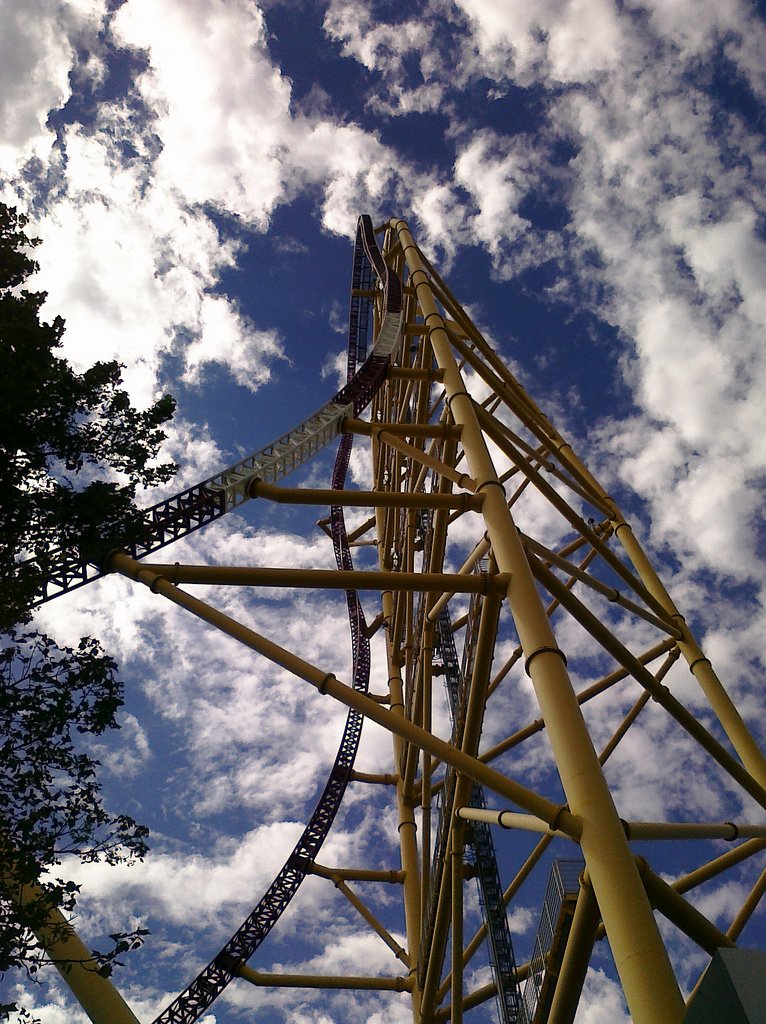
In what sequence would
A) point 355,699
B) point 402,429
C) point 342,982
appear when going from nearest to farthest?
point 355,699, point 402,429, point 342,982

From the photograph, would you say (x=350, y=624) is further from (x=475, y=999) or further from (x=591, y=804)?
(x=591, y=804)

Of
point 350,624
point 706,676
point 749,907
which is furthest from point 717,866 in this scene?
point 350,624

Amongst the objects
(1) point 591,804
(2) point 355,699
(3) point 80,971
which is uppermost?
(2) point 355,699

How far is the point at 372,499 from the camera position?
649cm

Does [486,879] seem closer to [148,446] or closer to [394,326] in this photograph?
[148,446]

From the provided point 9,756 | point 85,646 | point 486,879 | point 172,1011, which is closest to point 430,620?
point 486,879

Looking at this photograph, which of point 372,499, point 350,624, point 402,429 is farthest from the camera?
point 350,624

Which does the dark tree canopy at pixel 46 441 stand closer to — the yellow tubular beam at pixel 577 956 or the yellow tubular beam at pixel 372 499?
the yellow tubular beam at pixel 372 499

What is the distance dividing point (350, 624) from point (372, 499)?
37.7 feet

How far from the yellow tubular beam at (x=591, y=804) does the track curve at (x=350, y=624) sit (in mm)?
3386

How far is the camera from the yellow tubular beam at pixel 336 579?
17.8 feet

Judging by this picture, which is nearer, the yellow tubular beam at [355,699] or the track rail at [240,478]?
the yellow tubular beam at [355,699]

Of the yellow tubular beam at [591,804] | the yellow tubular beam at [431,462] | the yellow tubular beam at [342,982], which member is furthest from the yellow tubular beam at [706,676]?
the yellow tubular beam at [342,982]

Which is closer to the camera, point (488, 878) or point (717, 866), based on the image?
point (717, 866)
